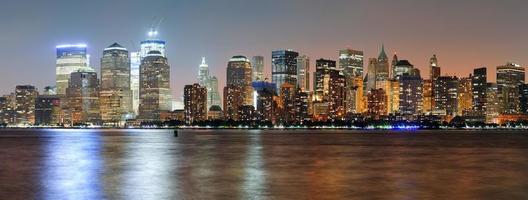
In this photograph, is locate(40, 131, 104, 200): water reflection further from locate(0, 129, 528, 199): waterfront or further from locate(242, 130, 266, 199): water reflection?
locate(242, 130, 266, 199): water reflection

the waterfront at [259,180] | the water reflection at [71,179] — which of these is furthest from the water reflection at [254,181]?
the water reflection at [71,179]

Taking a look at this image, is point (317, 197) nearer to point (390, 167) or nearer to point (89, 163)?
point (390, 167)

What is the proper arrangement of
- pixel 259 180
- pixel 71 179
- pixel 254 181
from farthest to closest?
pixel 71 179
pixel 259 180
pixel 254 181

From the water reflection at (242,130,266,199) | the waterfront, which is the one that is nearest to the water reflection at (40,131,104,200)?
the waterfront

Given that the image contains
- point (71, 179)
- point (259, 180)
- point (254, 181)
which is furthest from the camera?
point (71, 179)

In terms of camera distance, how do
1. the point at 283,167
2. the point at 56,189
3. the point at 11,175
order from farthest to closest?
the point at 283,167
the point at 11,175
the point at 56,189

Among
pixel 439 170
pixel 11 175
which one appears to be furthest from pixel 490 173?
pixel 11 175

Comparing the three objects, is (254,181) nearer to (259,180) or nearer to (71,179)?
(259,180)

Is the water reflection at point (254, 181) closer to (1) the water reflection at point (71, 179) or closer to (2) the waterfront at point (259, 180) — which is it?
(2) the waterfront at point (259, 180)

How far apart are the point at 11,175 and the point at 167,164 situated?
1395 centimetres

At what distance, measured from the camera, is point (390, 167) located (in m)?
53.2

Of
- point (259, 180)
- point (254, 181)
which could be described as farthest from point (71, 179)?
point (259, 180)

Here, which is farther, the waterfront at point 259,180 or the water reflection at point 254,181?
the waterfront at point 259,180

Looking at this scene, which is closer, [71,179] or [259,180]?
[259,180]
